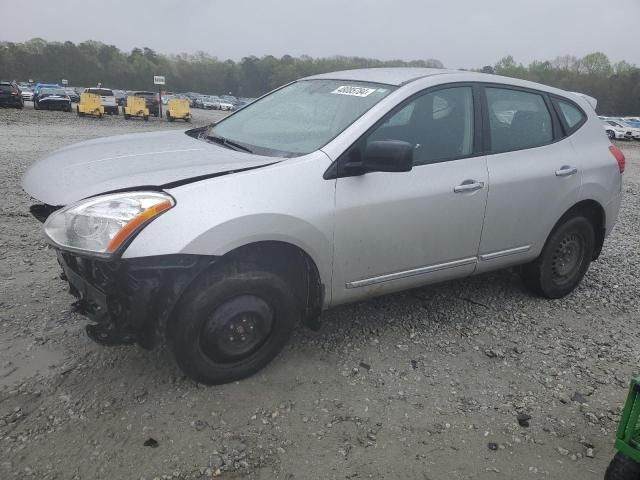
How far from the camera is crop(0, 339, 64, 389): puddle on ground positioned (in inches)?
115

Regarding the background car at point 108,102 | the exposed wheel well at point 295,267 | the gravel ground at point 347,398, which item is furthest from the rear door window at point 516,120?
the background car at point 108,102

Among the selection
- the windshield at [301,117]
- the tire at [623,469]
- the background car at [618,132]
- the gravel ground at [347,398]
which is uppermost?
the windshield at [301,117]

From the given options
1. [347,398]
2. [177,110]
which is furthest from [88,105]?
[347,398]

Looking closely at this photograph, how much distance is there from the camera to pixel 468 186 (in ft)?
11.3

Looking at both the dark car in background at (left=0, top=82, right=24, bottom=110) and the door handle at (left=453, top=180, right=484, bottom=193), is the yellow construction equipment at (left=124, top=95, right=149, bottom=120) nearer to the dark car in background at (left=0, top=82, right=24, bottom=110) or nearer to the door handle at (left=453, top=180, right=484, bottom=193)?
the dark car in background at (left=0, top=82, right=24, bottom=110)

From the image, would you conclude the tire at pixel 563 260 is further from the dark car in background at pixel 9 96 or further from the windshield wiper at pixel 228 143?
the dark car in background at pixel 9 96

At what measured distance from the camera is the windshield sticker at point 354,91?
3396 millimetres

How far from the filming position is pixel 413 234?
129 inches

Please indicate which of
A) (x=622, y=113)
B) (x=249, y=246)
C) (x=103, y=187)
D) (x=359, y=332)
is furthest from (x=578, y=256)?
(x=622, y=113)

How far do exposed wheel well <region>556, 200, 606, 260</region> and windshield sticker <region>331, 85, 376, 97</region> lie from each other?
1938 mm

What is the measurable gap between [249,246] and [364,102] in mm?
1222

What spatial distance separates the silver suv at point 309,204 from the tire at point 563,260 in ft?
0.06

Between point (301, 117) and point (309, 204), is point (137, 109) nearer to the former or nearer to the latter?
point (301, 117)

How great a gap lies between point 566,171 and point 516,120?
56 cm
